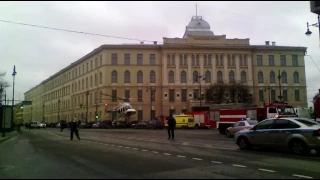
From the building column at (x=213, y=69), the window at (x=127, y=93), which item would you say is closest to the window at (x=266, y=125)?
the building column at (x=213, y=69)

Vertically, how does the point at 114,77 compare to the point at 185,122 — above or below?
above

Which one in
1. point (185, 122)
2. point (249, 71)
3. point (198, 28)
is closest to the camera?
point (185, 122)

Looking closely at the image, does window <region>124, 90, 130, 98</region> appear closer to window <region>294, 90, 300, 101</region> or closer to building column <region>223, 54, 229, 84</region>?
building column <region>223, 54, 229, 84</region>

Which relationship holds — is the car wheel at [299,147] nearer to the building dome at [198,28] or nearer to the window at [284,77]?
the building dome at [198,28]

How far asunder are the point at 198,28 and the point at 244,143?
81.9 meters

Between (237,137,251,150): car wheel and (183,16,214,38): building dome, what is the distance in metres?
78.4

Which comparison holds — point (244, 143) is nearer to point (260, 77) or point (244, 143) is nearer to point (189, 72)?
point (189, 72)

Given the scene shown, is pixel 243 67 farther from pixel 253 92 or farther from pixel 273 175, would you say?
pixel 273 175

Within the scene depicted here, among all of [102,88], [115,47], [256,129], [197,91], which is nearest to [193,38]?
[197,91]

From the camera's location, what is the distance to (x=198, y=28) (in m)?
96.7

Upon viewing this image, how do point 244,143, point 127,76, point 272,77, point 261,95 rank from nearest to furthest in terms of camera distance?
point 244,143, point 127,76, point 261,95, point 272,77

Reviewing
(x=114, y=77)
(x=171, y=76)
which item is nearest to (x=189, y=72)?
(x=171, y=76)

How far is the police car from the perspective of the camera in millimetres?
14445

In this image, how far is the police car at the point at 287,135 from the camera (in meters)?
14.4
